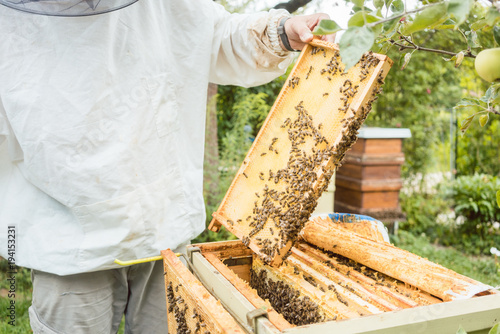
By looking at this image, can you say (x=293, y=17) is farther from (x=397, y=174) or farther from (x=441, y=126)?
(x=441, y=126)

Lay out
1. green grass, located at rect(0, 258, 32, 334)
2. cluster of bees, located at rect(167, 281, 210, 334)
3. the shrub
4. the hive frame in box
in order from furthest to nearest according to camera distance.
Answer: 1. the shrub
2. green grass, located at rect(0, 258, 32, 334)
3. cluster of bees, located at rect(167, 281, 210, 334)
4. the hive frame in box

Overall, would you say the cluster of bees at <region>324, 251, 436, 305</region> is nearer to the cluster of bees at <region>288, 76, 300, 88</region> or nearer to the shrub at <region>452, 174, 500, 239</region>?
the cluster of bees at <region>288, 76, 300, 88</region>

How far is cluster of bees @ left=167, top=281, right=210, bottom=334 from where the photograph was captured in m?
1.42

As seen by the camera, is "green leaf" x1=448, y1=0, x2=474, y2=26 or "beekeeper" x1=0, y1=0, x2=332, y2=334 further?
"beekeeper" x1=0, y1=0, x2=332, y2=334

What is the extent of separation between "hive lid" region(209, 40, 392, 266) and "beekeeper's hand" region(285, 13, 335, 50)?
2.1 inches

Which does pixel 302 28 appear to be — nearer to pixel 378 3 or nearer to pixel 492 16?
pixel 378 3

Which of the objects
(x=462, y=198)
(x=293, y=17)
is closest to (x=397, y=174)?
(x=462, y=198)

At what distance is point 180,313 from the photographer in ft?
5.29

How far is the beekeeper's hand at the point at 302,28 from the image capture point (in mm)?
1796

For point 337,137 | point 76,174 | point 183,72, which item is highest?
point 183,72

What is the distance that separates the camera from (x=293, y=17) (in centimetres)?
188

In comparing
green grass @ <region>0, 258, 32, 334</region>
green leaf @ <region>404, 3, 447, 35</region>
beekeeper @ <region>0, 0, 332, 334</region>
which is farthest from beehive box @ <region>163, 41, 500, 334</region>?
green grass @ <region>0, 258, 32, 334</region>

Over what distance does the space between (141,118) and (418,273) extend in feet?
4.25

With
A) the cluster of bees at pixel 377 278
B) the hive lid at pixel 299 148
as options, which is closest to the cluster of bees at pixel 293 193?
the hive lid at pixel 299 148
